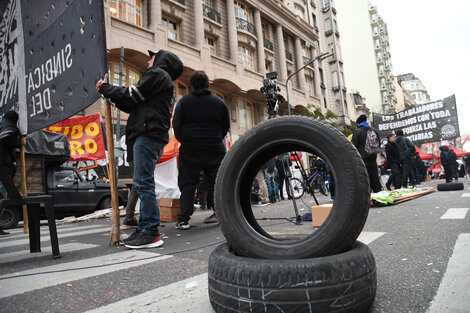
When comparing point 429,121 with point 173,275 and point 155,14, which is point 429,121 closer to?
point 155,14

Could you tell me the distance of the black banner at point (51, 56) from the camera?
312 cm

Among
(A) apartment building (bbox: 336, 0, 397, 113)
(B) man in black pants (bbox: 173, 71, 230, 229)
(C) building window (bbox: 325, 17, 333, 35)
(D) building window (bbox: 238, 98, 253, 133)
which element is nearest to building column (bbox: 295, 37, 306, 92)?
(D) building window (bbox: 238, 98, 253, 133)

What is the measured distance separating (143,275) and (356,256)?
52.5 inches

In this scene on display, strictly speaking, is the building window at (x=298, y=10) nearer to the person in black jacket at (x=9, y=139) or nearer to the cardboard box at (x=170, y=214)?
the cardboard box at (x=170, y=214)

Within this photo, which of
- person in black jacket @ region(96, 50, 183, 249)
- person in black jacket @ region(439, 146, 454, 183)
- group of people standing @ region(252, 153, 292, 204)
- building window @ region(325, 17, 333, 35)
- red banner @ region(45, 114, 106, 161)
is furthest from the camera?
building window @ region(325, 17, 333, 35)

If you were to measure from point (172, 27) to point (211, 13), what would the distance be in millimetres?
3343

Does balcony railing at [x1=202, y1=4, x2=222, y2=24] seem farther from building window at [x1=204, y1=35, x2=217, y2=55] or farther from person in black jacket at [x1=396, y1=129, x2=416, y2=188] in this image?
person in black jacket at [x1=396, y1=129, x2=416, y2=188]

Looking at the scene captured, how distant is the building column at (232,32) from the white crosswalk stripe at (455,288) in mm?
19552

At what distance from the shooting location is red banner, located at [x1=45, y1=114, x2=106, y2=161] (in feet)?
35.4

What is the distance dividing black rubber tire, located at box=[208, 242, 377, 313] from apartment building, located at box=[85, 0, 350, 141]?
1365 centimetres

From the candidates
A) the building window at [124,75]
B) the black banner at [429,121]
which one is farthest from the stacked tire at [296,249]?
the black banner at [429,121]

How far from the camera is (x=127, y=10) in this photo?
50.8ft

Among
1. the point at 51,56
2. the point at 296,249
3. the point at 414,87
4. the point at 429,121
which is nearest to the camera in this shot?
the point at 296,249

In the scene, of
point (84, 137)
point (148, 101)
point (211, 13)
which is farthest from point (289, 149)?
point (211, 13)
